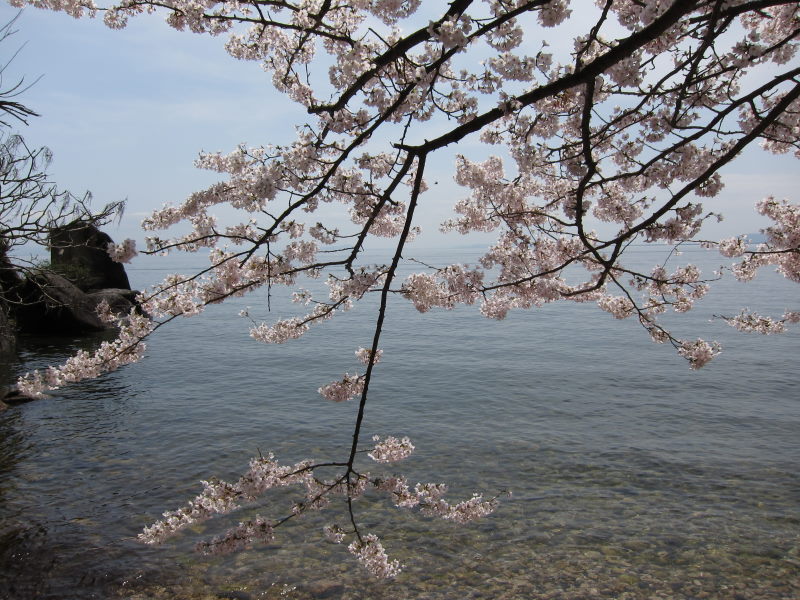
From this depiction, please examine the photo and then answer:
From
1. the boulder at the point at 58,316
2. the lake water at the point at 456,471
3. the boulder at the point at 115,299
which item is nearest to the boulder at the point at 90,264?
the boulder at the point at 115,299

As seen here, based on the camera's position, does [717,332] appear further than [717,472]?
Yes

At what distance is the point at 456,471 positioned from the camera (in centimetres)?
921

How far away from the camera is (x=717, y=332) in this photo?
2253 centimetres

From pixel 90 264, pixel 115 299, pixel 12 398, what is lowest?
pixel 12 398

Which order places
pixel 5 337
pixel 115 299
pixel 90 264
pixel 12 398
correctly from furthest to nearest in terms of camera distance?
pixel 90 264 < pixel 115 299 < pixel 5 337 < pixel 12 398

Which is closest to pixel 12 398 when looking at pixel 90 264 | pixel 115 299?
pixel 115 299

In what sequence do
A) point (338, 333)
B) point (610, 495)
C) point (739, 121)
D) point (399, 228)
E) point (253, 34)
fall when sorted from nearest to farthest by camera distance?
point (739, 121)
point (253, 34)
point (399, 228)
point (610, 495)
point (338, 333)

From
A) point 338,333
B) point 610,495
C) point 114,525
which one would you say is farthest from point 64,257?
point 610,495

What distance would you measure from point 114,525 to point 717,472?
30.0 ft

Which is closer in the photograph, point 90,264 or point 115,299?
point 115,299

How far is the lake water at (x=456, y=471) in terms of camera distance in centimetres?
625

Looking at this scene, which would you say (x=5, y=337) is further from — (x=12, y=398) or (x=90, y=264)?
(x=90, y=264)

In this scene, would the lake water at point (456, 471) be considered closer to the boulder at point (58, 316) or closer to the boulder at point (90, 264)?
the boulder at point (58, 316)

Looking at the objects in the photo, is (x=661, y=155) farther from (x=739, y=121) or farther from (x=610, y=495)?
(x=610, y=495)
